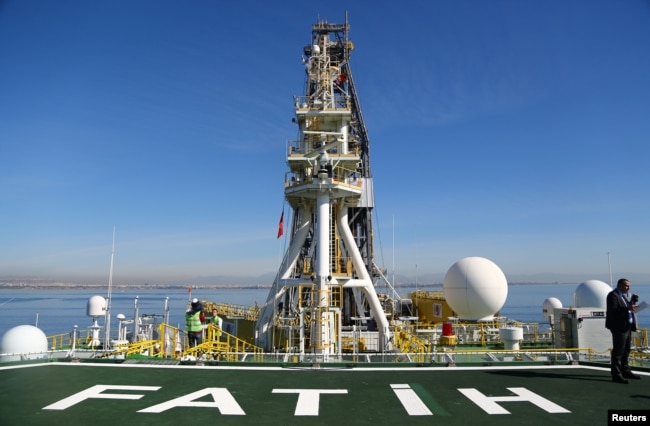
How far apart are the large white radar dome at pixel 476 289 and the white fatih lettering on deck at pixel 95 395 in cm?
2190

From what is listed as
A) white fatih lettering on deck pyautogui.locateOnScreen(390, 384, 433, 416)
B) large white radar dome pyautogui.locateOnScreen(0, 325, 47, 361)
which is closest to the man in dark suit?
white fatih lettering on deck pyautogui.locateOnScreen(390, 384, 433, 416)

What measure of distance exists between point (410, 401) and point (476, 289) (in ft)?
67.5

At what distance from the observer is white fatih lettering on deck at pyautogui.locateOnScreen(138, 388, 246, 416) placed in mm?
6570

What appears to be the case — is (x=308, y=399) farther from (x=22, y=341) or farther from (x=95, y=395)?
(x=22, y=341)

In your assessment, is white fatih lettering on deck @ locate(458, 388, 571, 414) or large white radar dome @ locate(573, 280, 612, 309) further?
large white radar dome @ locate(573, 280, 612, 309)

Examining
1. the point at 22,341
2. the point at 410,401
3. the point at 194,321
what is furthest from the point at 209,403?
the point at 22,341

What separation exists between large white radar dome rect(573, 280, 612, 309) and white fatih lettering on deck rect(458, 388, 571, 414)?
22526 millimetres

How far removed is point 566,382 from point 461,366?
2260mm

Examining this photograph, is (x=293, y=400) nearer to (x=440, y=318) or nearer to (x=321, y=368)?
(x=321, y=368)

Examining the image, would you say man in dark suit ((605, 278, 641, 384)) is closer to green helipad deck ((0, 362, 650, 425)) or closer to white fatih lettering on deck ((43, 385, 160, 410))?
green helipad deck ((0, 362, 650, 425))

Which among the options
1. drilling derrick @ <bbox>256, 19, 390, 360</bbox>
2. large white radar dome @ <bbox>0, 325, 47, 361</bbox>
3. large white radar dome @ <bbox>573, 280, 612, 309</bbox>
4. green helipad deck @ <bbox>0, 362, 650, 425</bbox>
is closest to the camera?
green helipad deck @ <bbox>0, 362, 650, 425</bbox>

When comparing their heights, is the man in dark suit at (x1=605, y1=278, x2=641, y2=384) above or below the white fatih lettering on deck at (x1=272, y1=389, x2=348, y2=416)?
above

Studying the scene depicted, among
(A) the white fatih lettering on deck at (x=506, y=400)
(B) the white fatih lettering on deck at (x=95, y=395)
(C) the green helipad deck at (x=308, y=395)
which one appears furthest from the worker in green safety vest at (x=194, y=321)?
(A) the white fatih lettering on deck at (x=506, y=400)

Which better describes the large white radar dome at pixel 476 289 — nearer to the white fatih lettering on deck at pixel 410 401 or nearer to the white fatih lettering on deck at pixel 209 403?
the white fatih lettering on deck at pixel 410 401
